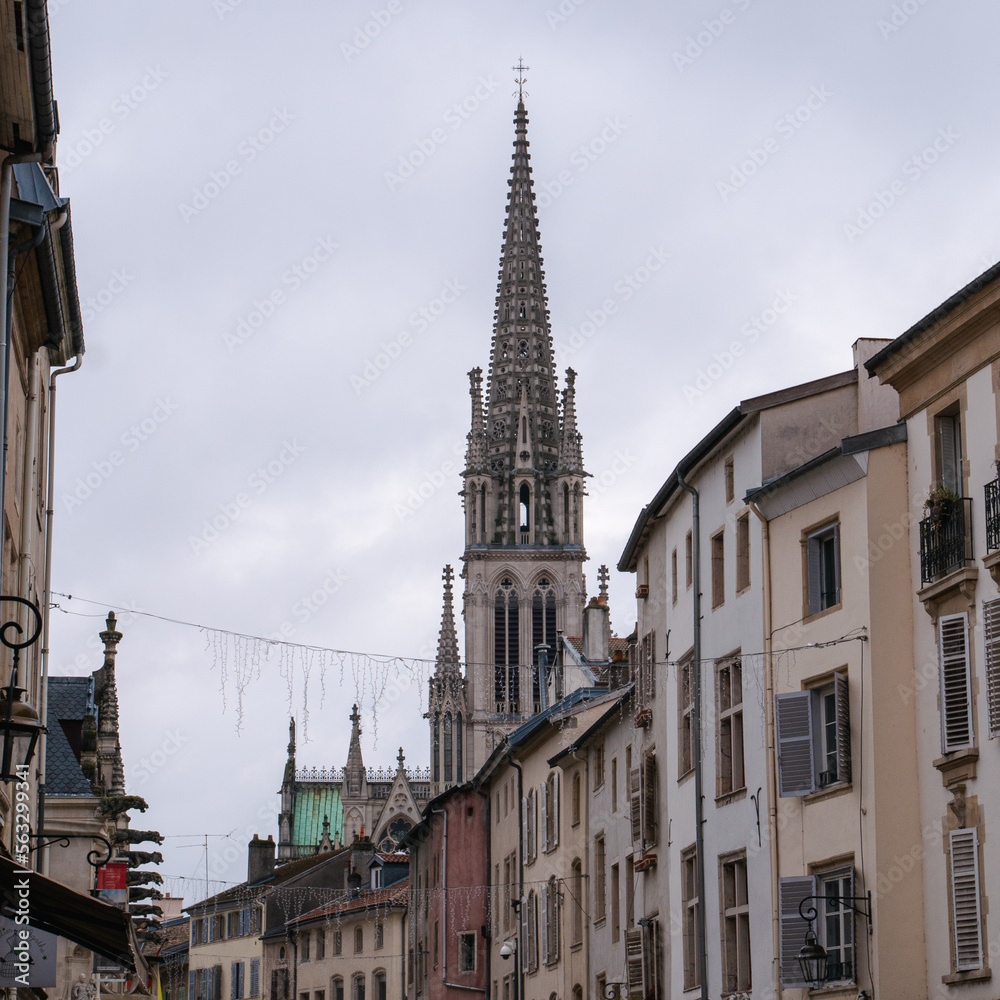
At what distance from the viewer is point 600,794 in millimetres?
43469

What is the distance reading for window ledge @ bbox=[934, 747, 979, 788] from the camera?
23094 mm

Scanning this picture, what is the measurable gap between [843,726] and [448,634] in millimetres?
121151

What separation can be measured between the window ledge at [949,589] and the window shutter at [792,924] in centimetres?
445

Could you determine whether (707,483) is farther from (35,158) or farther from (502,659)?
(502,659)

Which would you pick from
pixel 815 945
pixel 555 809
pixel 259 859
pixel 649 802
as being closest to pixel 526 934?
pixel 555 809

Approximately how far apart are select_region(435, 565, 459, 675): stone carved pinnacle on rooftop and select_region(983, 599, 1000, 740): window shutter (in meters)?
122

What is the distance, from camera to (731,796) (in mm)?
30594

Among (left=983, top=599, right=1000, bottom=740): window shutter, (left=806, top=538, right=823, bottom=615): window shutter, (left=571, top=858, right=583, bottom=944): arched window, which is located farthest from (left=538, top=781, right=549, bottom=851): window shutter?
(left=983, top=599, right=1000, bottom=740): window shutter

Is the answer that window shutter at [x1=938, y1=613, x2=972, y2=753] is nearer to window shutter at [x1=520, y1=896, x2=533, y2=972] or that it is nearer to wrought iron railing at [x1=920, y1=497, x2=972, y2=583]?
wrought iron railing at [x1=920, y1=497, x2=972, y2=583]

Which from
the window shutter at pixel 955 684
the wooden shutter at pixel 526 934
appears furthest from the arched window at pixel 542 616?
the window shutter at pixel 955 684

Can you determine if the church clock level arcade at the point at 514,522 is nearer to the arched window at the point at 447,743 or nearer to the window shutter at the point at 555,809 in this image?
the arched window at the point at 447,743

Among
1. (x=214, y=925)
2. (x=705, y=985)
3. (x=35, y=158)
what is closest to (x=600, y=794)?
(x=705, y=985)

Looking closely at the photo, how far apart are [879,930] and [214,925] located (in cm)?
8049

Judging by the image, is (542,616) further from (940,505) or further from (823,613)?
(940,505)
